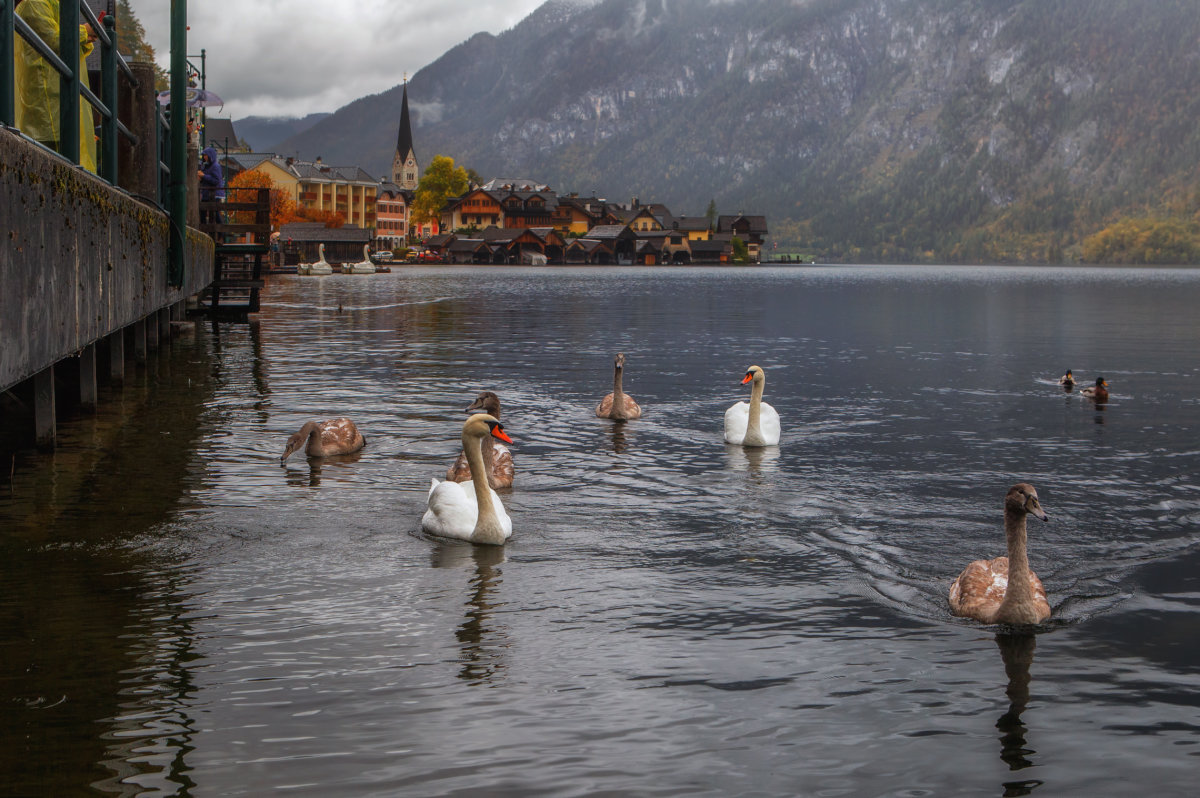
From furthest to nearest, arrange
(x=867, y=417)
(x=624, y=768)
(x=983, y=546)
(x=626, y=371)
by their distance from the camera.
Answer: (x=626, y=371), (x=867, y=417), (x=983, y=546), (x=624, y=768)

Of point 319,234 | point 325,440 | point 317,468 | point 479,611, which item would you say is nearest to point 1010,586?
point 479,611

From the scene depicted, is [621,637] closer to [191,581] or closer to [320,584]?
[320,584]

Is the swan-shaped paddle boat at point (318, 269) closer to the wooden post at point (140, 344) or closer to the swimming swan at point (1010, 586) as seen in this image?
the wooden post at point (140, 344)

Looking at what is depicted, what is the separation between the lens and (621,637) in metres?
10.5

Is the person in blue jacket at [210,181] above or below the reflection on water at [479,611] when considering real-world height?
above

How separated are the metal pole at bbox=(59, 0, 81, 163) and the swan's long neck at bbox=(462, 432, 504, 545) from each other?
593 cm

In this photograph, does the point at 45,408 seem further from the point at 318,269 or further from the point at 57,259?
the point at 318,269

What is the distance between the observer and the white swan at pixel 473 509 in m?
13.6

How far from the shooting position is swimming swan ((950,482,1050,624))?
1096 cm

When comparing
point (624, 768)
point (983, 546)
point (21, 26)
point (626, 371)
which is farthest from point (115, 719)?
point (626, 371)

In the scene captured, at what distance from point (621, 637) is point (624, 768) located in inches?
101

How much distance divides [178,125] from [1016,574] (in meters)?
20.8

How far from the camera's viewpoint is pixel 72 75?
1451 cm

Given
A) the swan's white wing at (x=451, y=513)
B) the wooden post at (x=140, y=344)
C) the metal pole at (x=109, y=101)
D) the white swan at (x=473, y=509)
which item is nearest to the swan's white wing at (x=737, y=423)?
the white swan at (x=473, y=509)
